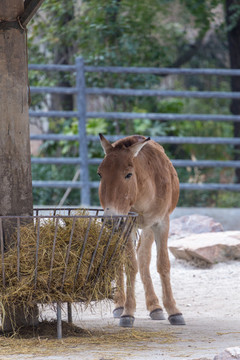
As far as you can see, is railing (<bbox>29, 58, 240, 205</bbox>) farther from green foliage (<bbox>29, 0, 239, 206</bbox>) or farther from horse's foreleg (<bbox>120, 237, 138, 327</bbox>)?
horse's foreleg (<bbox>120, 237, 138, 327</bbox>)

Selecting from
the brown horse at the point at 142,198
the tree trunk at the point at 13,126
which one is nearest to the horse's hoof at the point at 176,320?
the brown horse at the point at 142,198

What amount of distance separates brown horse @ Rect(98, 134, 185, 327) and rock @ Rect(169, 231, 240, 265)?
144 centimetres

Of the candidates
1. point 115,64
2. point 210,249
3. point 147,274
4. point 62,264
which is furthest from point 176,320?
point 115,64

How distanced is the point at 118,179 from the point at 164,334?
1173 mm

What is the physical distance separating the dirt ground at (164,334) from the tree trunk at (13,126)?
0.56 meters

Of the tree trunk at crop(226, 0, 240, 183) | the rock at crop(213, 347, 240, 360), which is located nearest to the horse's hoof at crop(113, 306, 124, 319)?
the rock at crop(213, 347, 240, 360)

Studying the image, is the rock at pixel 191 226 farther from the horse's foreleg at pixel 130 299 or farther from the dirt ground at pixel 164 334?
the horse's foreleg at pixel 130 299

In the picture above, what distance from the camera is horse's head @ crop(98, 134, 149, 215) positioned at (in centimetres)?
476

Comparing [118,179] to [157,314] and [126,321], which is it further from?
[157,314]

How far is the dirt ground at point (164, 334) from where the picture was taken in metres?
3.77

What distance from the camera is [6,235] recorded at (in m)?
4.33

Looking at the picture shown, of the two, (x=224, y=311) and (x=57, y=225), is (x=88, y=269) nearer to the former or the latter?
(x=57, y=225)

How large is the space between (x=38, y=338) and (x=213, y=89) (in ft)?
57.8

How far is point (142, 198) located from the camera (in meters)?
5.42
